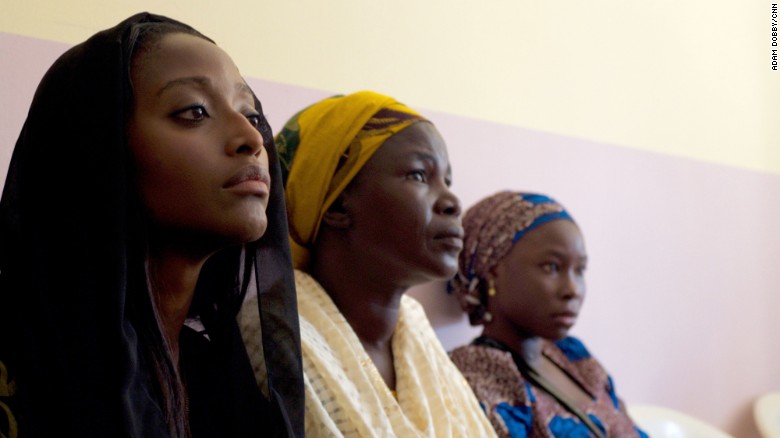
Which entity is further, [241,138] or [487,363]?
[487,363]

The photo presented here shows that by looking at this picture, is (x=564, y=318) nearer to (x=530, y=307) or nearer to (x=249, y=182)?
(x=530, y=307)

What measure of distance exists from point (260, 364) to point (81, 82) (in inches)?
22.4

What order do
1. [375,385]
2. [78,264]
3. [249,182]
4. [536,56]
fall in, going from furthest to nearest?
[536,56] → [375,385] → [249,182] → [78,264]

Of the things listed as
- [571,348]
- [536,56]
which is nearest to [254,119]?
[571,348]

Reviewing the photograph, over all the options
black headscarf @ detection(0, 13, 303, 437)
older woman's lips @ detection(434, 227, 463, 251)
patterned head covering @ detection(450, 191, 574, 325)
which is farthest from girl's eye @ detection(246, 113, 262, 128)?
patterned head covering @ detection(450, 191, 574, 325)

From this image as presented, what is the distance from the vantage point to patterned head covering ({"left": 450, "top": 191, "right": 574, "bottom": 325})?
2695mm

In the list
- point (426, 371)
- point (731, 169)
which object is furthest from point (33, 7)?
point (731, 169)

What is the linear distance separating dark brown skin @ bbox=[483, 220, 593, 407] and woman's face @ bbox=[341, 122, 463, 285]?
2.00 ft

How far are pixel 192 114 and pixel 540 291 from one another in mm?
1481

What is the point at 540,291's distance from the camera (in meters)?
2.62

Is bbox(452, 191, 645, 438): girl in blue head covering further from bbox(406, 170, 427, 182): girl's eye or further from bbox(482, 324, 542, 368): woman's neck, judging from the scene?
bbox(406, 170, 427, 182): girl's eye

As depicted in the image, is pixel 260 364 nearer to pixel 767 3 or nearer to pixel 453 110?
pixel 453 110

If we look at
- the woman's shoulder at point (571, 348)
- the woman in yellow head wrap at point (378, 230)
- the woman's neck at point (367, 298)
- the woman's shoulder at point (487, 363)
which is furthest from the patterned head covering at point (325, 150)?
the woman's shoulder at point (571, 348)

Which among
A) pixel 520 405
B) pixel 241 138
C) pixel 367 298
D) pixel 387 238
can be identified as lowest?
pixel 520 405
